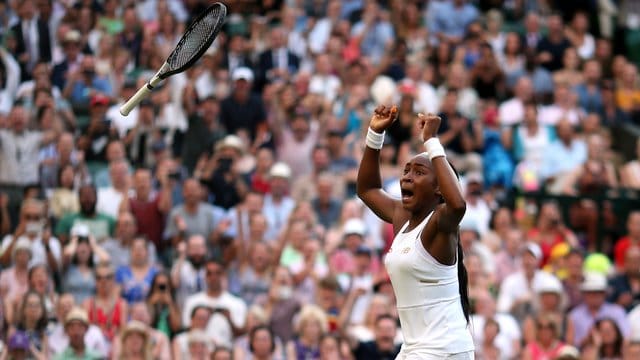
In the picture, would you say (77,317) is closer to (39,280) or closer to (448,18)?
(39,280)

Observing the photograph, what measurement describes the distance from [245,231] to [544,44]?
5832 millimetres

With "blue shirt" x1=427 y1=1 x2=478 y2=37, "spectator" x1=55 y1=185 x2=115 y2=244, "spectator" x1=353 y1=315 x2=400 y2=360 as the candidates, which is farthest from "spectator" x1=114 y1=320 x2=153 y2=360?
"blue shirt" x1=427 y1=1 x2=478 y2=37

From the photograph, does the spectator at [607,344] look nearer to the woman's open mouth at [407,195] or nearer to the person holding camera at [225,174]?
the person holding camera at [225,174]

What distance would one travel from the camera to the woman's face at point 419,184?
7.30 metres

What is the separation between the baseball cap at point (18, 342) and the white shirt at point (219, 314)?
1380mm

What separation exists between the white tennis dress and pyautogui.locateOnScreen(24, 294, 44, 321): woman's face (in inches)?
214

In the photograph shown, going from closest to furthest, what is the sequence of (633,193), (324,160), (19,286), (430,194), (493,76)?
(430,194)
(19,286)
(324,160)
(633,193)
(493,76)

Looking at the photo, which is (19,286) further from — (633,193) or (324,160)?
(633,193)

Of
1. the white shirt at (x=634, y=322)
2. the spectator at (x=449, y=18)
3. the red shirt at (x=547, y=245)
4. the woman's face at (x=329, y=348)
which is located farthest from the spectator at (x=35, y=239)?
the spectator at (x=449, y=18)

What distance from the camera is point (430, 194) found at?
7.32m

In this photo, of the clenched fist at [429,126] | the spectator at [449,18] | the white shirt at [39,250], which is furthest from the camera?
the spectator at [449,18]

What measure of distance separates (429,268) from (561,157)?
9.09m

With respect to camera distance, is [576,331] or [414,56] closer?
[576,331]

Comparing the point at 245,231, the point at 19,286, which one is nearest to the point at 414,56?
the point at 245,231
